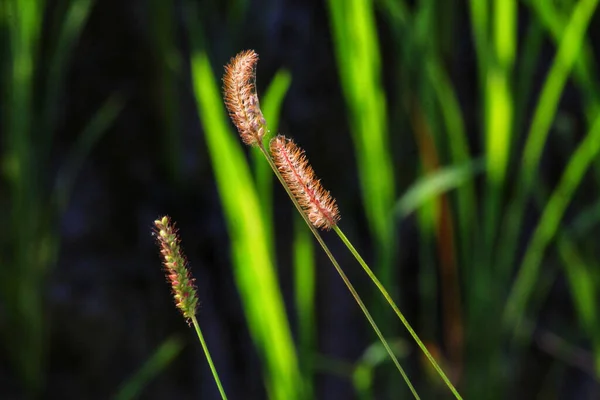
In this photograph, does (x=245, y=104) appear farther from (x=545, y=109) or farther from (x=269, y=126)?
(x=545, y=109)

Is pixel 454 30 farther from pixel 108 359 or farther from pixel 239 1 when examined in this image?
A: pixel 108 359

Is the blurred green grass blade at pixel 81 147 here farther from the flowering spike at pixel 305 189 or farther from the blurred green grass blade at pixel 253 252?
the flowering spike at pixel 305 189

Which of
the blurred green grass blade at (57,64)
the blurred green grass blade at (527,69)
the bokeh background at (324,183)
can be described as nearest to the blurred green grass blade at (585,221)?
the bokeh background at (324,183)

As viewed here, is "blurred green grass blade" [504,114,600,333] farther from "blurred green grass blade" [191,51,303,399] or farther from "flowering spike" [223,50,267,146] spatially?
"flowering spike" [223,50,267,146]

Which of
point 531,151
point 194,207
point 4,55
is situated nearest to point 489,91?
point 531,151

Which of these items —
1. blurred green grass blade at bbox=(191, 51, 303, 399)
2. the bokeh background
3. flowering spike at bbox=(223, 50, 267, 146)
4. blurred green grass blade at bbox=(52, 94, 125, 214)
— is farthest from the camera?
blurred green grass blade at bbox=(52, 94, 125, 214)

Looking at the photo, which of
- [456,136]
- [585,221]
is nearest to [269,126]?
[456,136]

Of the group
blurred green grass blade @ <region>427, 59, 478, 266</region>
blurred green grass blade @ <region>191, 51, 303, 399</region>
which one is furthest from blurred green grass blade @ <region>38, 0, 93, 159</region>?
blurred green grass blade @ <region>427, 59, 478, 266</region>
